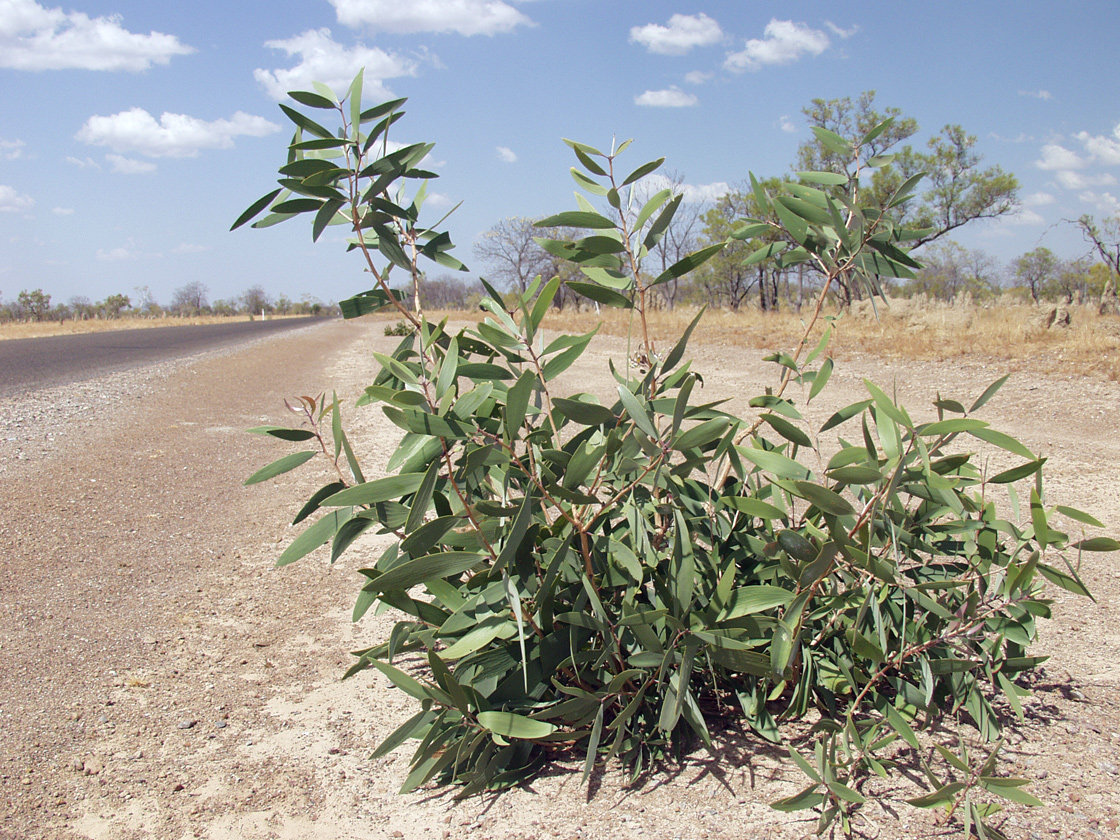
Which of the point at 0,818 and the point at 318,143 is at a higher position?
the point at 318,143

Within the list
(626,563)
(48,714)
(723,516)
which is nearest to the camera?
(626,563)

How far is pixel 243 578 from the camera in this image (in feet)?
9.79

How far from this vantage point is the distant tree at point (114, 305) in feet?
186

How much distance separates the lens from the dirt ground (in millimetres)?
1367

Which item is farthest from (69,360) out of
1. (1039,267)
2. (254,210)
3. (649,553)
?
(1039,267)

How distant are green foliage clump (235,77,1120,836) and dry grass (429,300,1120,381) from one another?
4572 mm

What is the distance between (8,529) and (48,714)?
1.87m

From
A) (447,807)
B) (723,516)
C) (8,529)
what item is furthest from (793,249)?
(8,529)

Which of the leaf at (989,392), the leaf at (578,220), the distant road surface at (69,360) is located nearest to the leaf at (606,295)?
the leaf at (578,220)

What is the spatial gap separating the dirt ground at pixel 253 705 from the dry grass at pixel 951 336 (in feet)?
10.9

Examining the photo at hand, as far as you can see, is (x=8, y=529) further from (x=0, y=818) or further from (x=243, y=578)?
(x=0, y=818)

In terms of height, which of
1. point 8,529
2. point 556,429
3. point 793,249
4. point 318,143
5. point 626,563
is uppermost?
point 318,143

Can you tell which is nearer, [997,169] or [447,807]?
[447,807]

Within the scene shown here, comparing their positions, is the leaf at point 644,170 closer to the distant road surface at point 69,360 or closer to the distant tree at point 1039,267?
the distant road surface at point 69,360
